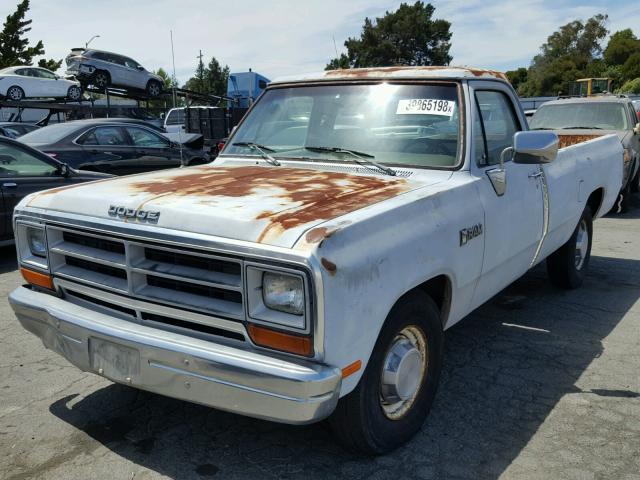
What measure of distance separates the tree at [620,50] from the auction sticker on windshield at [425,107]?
71.2 metres

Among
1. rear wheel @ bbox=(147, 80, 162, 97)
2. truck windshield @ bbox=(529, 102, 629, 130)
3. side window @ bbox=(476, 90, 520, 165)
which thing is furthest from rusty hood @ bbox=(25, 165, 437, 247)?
rear wheel @ bbox=(147, 80, 162, 97)

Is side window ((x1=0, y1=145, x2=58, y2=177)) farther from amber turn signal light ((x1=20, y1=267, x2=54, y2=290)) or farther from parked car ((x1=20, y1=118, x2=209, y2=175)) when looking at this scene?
amber turn signal light ((x1=20, y1=267, x2=54, y2=290))

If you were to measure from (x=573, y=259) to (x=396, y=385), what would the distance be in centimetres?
340

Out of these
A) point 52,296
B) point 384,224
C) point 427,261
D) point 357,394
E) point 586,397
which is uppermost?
point 384,224

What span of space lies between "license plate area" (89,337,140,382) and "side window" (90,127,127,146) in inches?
309

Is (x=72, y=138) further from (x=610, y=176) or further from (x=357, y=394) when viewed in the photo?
(x=357, y=394)

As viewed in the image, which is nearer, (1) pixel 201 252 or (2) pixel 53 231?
(1) pixel 201 252

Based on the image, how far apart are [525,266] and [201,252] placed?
2.67 meters

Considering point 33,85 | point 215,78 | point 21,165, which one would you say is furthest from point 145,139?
point 215,78

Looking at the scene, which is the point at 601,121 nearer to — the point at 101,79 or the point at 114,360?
the point at 114,360

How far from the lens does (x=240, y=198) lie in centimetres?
300

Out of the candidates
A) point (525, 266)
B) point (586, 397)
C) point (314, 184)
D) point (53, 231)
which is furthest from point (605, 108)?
point (53, 231)

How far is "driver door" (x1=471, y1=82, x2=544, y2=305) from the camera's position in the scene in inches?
147

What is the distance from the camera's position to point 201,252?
8.66 ft
